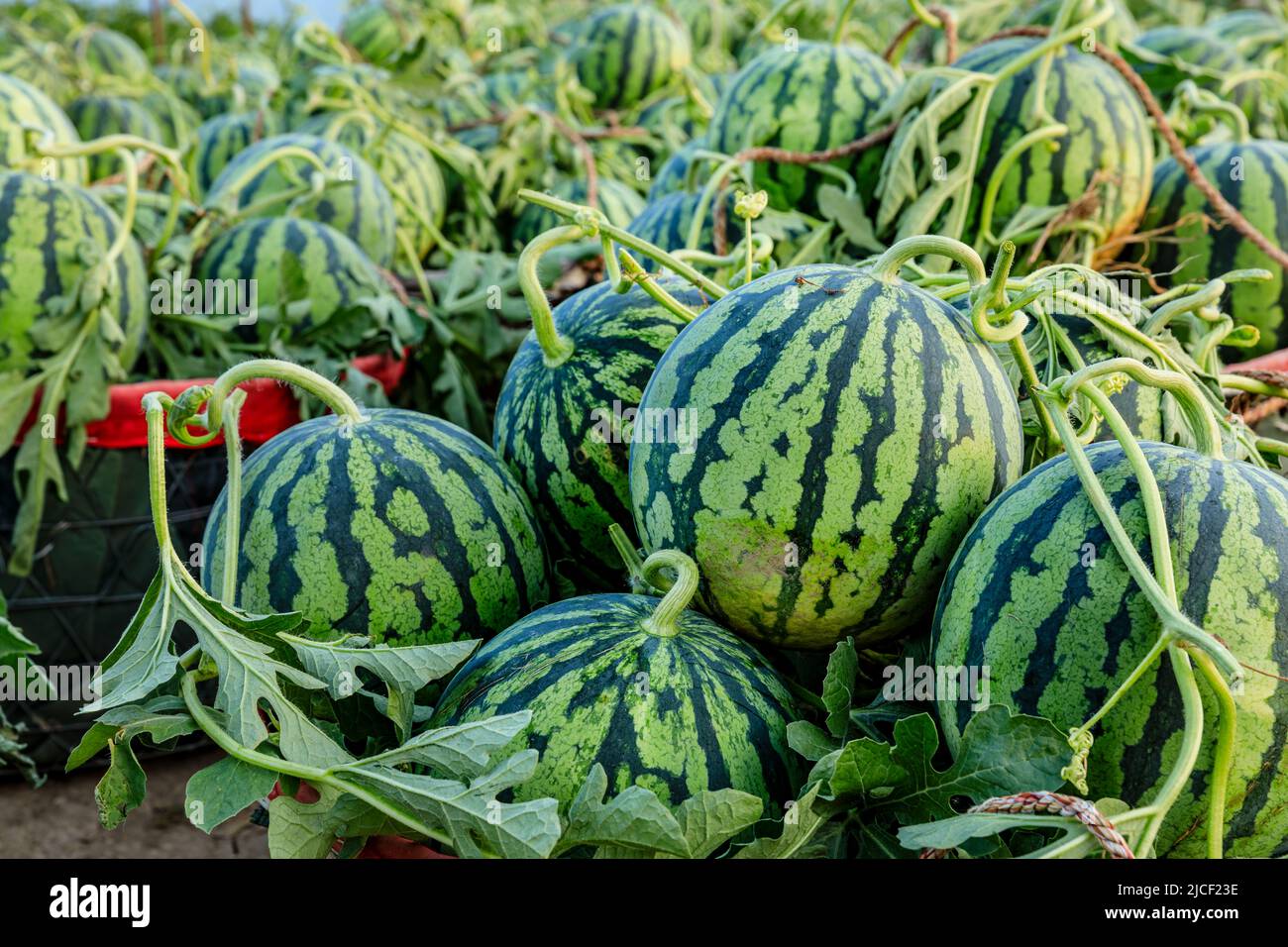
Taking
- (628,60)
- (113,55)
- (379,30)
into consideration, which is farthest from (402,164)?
(113,55)

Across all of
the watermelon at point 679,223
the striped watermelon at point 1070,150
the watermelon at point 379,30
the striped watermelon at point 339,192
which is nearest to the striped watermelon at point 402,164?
the striped watermelon at point 339,192

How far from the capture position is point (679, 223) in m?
2.62

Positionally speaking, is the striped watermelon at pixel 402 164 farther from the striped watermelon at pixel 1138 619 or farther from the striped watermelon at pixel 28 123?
the striped watermelon at pixel 1138 619

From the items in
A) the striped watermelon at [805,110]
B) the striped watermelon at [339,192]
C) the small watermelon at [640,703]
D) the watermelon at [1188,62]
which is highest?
the watermelon at [1188,62]

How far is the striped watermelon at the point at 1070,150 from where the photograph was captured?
241 centimetres

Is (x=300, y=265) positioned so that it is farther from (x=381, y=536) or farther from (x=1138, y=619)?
(x=1138, y=619)

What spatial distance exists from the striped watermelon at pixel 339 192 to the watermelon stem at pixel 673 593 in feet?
6.57

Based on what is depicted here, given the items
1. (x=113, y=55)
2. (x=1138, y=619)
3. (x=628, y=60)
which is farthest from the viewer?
(x=113, y=55)

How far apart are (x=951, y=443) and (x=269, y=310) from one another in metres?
1.84

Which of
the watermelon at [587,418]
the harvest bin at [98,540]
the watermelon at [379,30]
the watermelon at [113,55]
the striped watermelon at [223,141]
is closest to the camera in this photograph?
the watermelon at [587,418]

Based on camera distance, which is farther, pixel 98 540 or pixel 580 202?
pixel 580 202

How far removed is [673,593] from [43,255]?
1828 millimetres

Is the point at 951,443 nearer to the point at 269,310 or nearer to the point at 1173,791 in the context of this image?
the point at 1173,791
